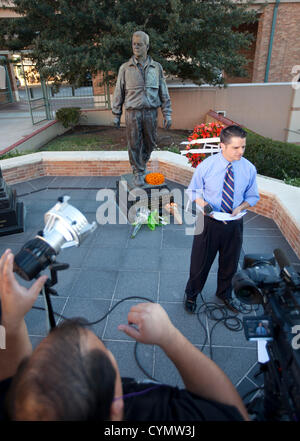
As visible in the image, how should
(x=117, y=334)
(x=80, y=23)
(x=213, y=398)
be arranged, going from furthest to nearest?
(x=80, y=23), (x=117, y=334), (x=213, y=398)

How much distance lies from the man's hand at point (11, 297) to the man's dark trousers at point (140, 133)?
165 inches

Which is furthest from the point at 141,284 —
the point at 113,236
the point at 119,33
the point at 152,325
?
the point at 119,33

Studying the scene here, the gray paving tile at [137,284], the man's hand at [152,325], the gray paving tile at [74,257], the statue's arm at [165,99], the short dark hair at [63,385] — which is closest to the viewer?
the short dark hair at [63,385]

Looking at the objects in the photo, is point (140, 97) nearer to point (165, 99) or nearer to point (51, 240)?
point (165, 99)

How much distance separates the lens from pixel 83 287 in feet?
12.7

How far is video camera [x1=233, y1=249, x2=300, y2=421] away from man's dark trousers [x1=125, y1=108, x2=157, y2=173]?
12.8ft

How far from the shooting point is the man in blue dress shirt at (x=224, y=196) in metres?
2.88

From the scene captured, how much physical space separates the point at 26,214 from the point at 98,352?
5.21 metres

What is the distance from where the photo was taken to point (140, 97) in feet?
16.3

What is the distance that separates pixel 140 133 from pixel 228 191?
9.19 feet

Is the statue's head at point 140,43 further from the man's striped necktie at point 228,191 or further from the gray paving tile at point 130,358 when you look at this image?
the gray paving tile at point 130,358

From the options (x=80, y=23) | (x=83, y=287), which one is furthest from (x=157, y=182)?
(x=80, y=23)

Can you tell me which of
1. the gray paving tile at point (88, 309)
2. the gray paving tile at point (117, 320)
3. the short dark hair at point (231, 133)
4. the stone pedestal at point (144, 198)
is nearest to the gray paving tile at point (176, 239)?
the stone pedestal at point (144, 198)
